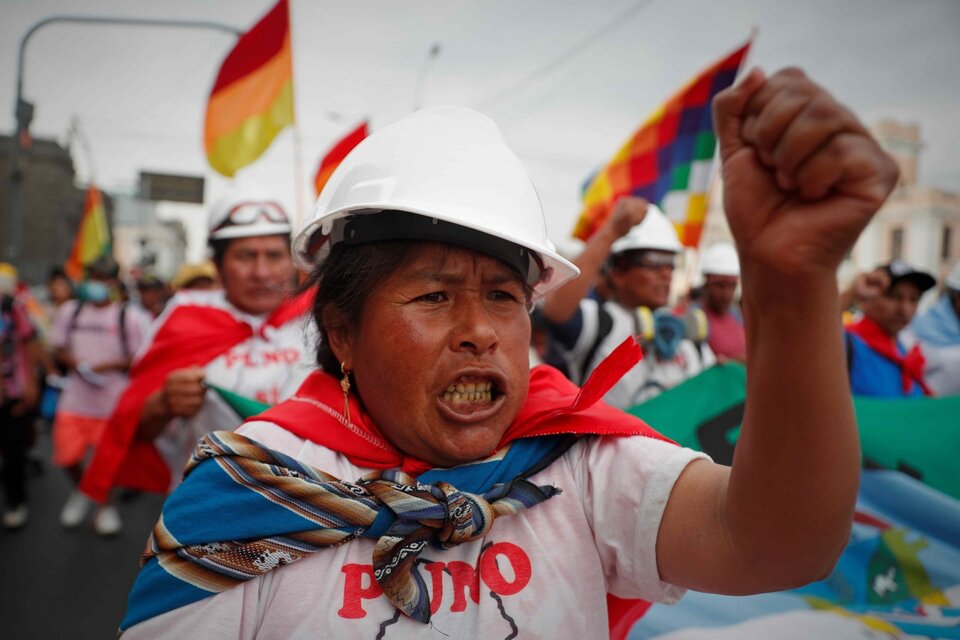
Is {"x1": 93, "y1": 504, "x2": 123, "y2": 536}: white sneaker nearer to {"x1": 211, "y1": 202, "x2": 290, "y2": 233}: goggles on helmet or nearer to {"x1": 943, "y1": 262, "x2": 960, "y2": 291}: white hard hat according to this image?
{"x1": 211, "y1": 202, "x2": 290, "y2": 233}: goggles on helmet

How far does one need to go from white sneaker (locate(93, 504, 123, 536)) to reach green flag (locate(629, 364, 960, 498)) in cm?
483

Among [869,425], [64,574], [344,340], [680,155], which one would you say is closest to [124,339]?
[64,574]

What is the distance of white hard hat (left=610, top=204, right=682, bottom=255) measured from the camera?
4.25m

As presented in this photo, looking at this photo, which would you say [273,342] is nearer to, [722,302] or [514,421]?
[514,421]

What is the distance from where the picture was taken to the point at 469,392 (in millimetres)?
1449

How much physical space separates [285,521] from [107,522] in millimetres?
5379

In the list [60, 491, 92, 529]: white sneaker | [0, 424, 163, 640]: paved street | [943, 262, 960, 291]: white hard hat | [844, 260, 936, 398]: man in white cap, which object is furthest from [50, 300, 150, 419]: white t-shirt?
[943, 262, 960, 291]: white hard hat

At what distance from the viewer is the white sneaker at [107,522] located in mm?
5688

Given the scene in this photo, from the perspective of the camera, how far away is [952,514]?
2.65 m

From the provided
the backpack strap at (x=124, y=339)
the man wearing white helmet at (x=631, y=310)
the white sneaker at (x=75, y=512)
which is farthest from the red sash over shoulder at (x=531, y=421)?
the backpack strap at (x=124, y=339)

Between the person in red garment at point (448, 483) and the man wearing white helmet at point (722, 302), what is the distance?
13.6 ft

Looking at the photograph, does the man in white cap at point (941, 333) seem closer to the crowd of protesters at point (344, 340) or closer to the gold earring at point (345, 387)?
the crowd of protesters at point (344, 340)

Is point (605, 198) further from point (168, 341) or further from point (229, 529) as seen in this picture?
point (229, 529)

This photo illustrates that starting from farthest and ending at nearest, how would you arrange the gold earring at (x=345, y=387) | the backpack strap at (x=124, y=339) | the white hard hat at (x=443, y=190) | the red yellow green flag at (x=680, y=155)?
the backpack strap at (x=124, y=339), the red yellow green flag at (x=680, y=155), the gold earring at (x=345, y=387), the white hard hat at (x=443, y=190)
